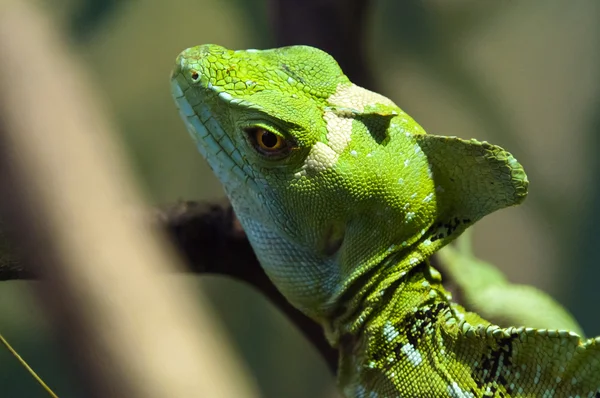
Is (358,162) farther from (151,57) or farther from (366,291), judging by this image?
A: (151,57)

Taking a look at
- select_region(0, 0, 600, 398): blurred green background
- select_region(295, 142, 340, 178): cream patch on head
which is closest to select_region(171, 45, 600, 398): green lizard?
select_region(295, 142, 340, 178): cream patch on head

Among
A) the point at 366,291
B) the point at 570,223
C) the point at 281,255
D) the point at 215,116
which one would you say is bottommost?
the point at 570,223

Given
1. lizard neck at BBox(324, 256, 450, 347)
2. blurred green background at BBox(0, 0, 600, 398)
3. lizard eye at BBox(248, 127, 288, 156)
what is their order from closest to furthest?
lizard eye at BBox(248, 127, 288, 156)
lizard neck at BBox(324, 256, 450, 347)
blurred green background at BBox(0, 0, 600, 398)

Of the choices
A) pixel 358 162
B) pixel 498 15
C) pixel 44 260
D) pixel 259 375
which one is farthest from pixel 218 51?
pixel 498 15

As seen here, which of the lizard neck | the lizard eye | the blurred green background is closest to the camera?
the lizard eye

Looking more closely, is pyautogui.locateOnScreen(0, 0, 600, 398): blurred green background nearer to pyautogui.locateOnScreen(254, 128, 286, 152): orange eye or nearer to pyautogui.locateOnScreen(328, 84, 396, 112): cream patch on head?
pyautogui.locateOnScreen(328, 84, 396, 112): cream patch on head

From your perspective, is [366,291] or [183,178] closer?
[366,291]

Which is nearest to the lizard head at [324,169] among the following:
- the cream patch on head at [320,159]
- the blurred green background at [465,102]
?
the cream patch on head at [320,159]
